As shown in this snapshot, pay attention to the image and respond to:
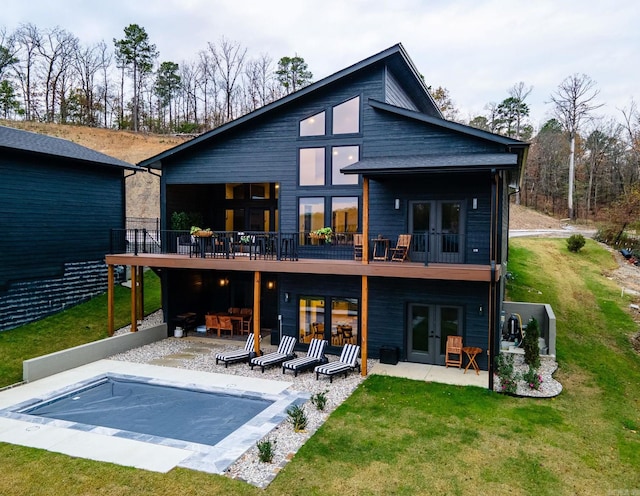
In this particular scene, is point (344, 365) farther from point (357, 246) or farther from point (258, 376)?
point (357, 246)

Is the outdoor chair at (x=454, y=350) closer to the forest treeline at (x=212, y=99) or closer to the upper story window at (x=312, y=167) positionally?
the upper story window at (x=312, y=167)

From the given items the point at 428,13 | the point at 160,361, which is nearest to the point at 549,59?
the point at 428,13

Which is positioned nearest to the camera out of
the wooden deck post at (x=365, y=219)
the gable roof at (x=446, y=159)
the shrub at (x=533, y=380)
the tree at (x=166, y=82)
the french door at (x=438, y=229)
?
Answer: the shrub at (x=533, y=380)

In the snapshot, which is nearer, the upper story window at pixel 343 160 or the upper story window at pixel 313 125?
the upper story window at pixel 343 160

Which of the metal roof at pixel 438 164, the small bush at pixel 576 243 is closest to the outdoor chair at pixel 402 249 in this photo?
the metal roof at pixel 438 164

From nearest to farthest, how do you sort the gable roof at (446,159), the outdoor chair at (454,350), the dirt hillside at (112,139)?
the gable roof at (446,159) → the outdoor chair at (454,350) → the dirt hillside at (112,139)

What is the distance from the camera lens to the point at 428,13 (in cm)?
3728

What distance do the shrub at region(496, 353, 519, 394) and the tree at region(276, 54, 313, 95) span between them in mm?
45962

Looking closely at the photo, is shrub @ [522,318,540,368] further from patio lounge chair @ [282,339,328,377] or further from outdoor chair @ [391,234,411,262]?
patio lounge chair @ [282,339,328,377]

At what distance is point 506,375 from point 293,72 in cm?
4822

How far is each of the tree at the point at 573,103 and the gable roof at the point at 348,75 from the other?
29.4 meters

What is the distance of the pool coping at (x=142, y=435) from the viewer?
23.5 feet

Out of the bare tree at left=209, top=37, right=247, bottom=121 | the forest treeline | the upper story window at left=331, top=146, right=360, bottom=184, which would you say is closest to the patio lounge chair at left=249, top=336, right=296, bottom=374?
the upper story window at left=331, top=146, right=360, bottom=184

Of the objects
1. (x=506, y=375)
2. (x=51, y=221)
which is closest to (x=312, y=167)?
(x=506, y=375)
